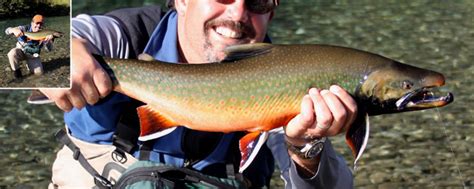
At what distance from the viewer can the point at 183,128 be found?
3354 mm

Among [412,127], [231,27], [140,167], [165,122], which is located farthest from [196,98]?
[412,127]

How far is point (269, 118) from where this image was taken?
109 inches

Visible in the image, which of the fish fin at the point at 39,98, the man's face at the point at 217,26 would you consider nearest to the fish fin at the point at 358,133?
the man's face at the point at 217,26

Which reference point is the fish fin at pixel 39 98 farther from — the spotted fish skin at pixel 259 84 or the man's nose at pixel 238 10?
the man's nose at pixel 238 10

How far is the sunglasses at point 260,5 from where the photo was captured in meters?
3.08

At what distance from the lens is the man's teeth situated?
121 inches

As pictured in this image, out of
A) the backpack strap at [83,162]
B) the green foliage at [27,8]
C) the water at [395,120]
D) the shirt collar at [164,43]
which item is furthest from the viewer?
the water at [395,120]

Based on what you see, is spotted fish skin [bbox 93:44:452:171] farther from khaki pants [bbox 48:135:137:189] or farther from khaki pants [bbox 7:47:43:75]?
khaki pants [bbox 48:135:137:189]

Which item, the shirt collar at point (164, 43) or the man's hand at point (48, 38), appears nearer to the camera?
the man's hand at point (48, 38)

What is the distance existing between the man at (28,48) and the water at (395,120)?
335cm

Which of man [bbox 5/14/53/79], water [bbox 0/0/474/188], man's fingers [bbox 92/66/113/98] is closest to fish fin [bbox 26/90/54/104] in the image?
man's fingers [bbox 92/66/113/98]

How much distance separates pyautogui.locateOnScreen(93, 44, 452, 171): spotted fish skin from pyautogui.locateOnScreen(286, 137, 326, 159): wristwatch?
266mm

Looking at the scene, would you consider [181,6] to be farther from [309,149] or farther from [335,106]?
[335,106]

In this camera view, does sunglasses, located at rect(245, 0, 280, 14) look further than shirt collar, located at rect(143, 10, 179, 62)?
No
